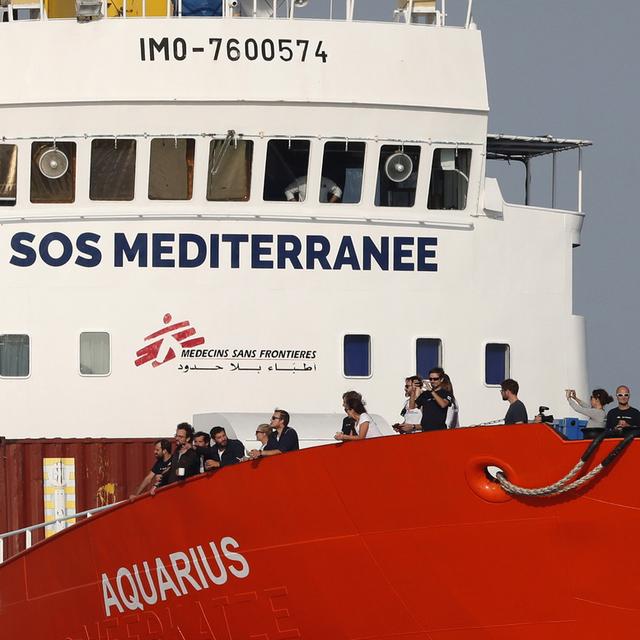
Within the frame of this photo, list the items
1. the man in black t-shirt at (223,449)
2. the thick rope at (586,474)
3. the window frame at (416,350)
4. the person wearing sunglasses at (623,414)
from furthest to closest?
1. the window frame at (416,350)
2. the man in black t-shirt at (223,449)
3. the person wearing sunglasses at (623,414)
4. the thick rope at (586,474)

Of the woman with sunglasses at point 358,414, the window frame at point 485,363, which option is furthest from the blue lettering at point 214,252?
the woman with sunglasses at point 358,414

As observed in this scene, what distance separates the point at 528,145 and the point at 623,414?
844 cm

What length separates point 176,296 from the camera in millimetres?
18797

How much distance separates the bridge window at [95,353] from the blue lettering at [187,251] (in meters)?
1.18

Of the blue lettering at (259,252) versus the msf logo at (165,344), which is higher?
the blue lettering at (259,252)

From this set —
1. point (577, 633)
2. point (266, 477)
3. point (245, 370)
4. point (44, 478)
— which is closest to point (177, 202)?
point (245, 370)

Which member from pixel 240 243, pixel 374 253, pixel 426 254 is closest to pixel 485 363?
pixel 426 254

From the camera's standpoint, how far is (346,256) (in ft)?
62.2

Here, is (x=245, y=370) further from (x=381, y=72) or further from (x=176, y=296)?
(x=381, y=72)

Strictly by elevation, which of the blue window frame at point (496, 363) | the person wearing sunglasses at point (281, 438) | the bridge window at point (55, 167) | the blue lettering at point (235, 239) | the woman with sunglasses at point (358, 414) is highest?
the bridge window at point (55, 167)

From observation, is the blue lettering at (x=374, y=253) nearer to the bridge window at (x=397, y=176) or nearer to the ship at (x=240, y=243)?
the ship at (x=240, y=243)

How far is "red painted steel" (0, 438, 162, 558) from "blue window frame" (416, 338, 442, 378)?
3.16 metres

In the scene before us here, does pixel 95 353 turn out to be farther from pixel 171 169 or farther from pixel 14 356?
pixel 171 169

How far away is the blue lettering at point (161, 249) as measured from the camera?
1883 centimetres
